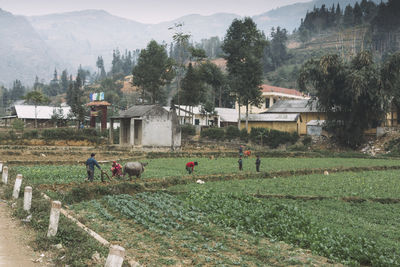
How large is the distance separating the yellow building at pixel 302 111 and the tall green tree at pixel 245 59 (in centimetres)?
631

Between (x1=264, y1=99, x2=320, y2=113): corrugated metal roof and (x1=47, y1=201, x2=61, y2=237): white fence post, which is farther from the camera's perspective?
(x1=264, y1=99, x2=320, y2=113): corrugated metal roof

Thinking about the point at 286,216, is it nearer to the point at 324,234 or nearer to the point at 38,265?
the point at 324,234

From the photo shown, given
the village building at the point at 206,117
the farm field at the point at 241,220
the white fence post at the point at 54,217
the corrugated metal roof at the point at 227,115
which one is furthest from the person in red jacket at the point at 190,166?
the corrugated metal roof at the point at 227,115

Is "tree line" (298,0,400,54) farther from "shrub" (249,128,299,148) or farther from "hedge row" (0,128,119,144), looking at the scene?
"hedge row" (0,128,119,144)

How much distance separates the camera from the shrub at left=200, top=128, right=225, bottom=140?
188 ft

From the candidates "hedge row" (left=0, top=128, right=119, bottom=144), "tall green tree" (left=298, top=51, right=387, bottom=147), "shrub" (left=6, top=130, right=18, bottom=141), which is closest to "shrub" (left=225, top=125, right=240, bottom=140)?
"tall green tree" (left=298, top=51, right=387, bottom=147)

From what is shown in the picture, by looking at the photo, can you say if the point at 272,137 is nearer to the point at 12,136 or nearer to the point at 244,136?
the point at 244,136

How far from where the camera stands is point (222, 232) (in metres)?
12.4

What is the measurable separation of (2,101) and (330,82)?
152591 millimetres

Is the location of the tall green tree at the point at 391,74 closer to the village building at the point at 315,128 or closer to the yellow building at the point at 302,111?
the village building at the point at 315,128

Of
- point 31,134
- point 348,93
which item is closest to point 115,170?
point 31,134

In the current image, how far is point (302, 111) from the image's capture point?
64875mm

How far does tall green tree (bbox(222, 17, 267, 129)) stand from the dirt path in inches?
2009

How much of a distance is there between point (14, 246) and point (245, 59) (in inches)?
2231
